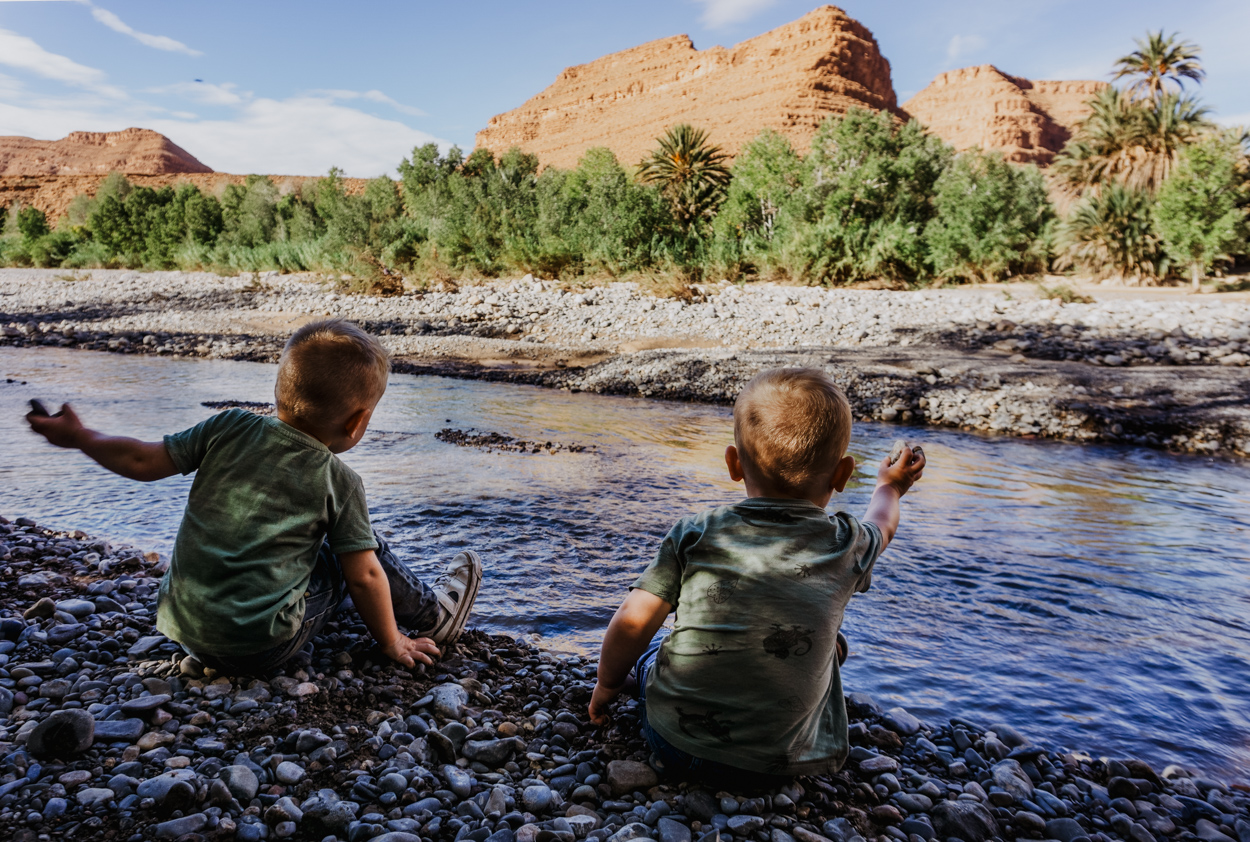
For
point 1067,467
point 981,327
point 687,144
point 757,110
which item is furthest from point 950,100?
point 1067,467

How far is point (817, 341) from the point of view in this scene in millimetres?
13047

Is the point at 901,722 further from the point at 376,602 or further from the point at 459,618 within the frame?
the point at 376,602

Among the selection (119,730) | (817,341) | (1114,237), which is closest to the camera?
(119,730)

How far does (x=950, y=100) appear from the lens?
91438 millimetres

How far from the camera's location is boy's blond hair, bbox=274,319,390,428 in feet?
6.79

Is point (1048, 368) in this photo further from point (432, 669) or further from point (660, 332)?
point (432, 669)

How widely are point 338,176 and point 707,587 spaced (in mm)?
40849

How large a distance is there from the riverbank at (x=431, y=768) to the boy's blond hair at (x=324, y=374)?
0.80 metres

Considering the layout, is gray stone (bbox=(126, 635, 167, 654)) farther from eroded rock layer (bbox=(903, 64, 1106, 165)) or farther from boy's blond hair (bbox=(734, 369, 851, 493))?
eroded rock layer (bbox=(903, 64, 1106, 165))

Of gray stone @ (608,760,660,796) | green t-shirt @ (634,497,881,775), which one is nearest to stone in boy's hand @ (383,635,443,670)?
gray stone @ (608,760,660,796)

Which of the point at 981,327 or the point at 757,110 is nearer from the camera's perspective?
the point at 981,327

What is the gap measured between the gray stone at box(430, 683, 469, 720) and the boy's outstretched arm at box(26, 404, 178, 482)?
97 cm

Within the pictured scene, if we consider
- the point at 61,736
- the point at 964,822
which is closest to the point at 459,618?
the point at 61,736

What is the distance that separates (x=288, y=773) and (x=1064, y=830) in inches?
73.1
